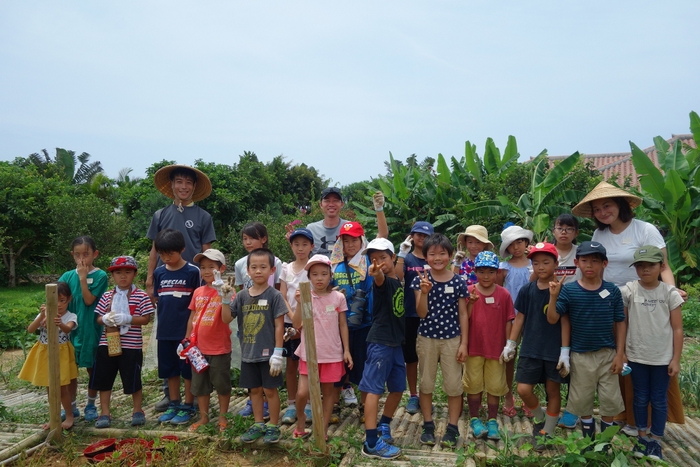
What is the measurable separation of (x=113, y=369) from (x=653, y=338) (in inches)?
165

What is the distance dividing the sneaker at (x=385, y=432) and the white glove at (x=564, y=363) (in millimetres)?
1306

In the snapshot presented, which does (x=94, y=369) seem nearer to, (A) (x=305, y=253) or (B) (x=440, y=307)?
(A) (x=305, y=253)

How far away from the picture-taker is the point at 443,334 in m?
3.72

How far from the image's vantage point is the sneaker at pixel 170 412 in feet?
13.8

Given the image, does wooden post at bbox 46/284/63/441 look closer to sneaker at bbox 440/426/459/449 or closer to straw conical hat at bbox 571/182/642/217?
sneaker at bbox 440/426/459/449

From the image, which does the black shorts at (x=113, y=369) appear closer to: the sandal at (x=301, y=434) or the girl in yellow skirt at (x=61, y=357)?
the girl in yellow skirt at (x=61, y=357)

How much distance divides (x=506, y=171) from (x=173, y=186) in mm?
9221

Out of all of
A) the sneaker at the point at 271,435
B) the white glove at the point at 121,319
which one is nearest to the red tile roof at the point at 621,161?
the sneaker at the point at 271,435

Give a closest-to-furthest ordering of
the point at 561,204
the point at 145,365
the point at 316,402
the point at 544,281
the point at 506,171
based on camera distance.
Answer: the point at 316,402 < the point at 544,281 < the point at 145,365 < the point at 561,204 < the point at 506,171

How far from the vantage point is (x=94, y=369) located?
4.19 meters

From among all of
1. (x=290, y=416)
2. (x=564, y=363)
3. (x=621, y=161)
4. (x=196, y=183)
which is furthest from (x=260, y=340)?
(x=621, y=161)

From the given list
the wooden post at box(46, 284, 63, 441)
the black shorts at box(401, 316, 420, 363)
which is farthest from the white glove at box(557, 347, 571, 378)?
the wooden post at box(46, 284, 63, 441)

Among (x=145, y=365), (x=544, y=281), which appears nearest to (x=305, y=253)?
(x=544, y=281)

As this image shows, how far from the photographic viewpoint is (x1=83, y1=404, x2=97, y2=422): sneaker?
14.1ft
